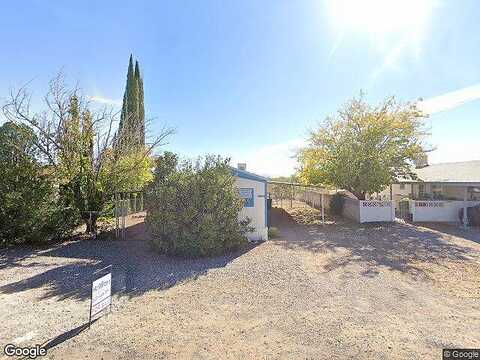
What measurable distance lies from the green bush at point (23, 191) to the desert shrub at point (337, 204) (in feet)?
54.5

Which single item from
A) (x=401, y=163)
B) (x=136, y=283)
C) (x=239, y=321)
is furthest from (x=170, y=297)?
(x=401, y=163)

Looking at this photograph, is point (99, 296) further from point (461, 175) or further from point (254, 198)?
point (461, 175)

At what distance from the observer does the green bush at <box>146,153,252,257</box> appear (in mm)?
9203

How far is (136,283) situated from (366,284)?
5438 millimetres

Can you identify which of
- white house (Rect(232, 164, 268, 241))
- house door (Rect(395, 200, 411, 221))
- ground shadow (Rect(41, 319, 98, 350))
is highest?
white house (Rect(232, 164, 268, 241))

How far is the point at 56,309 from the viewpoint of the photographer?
5555 millimetres

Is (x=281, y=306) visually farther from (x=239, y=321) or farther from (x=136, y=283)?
(x=136, y=283)

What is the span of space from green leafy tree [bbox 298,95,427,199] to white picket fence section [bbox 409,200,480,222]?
6.58 ft

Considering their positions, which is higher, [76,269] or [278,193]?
[278,193]

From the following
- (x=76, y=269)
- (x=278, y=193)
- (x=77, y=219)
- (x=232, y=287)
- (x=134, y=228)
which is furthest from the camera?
(x=278, y=193)

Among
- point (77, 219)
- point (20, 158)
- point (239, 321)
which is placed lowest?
point (239, 321)

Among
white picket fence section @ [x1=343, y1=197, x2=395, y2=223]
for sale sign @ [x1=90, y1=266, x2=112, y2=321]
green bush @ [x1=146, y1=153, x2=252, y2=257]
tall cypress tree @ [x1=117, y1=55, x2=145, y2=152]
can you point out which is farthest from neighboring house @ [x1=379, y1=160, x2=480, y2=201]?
for sale sign @ [x1=90, y1=266, x2=112, y2=321]

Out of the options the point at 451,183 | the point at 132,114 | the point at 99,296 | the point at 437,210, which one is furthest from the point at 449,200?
the point at 132,114

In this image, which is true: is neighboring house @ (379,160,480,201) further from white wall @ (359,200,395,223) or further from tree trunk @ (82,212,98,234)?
tree trunk @ (82,212,98,234)
